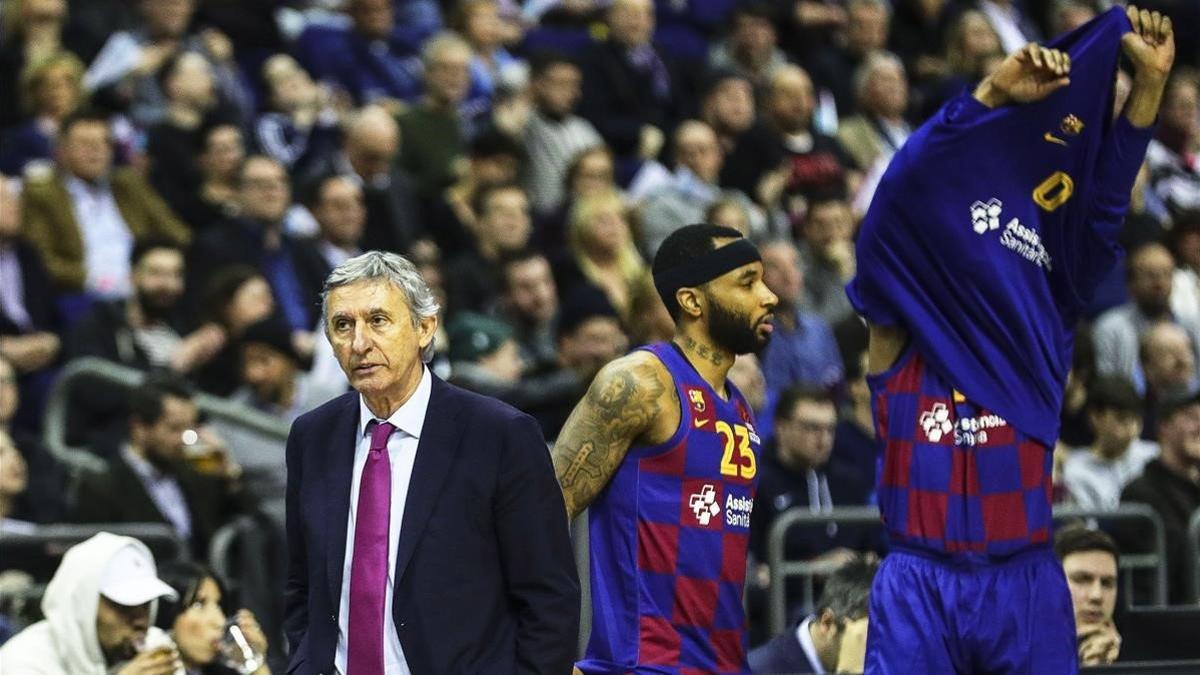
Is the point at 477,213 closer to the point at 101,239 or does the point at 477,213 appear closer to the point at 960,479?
the point at 101,239

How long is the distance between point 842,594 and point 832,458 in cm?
352

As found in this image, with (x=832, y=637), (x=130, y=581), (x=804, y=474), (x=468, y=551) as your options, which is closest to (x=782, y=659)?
(x=832, y=637)

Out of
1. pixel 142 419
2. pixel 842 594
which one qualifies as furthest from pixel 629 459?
pixel 142 419

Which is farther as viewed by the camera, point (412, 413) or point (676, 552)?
point (676, 552)

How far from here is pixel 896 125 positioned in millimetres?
18328

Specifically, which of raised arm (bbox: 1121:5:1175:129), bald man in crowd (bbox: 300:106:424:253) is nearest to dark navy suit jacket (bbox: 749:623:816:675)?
raised arm (bbox: 1121:5:1175:129)

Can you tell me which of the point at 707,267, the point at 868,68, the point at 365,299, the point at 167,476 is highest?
the point at 868,68

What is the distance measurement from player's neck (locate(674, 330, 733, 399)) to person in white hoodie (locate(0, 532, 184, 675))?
7.29 feet

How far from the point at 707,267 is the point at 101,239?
7475 mm

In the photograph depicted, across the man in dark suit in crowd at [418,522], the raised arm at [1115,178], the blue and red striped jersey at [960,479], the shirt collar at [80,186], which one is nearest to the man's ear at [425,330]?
the man in dark suit in crowd at [418,522]

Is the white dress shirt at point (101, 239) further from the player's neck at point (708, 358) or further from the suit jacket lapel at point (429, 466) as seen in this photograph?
the suit jacket lapel at point (429, 466)

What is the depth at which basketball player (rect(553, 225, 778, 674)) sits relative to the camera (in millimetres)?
7199

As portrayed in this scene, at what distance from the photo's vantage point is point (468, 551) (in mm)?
6059

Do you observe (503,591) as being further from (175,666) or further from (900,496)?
Answer: (175,666)
